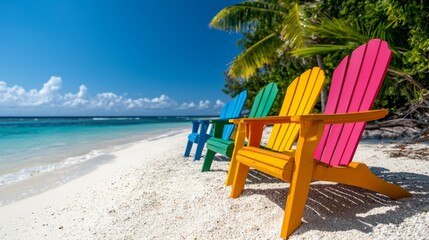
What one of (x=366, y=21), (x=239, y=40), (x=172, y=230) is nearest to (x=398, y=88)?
(x=366, y=21)

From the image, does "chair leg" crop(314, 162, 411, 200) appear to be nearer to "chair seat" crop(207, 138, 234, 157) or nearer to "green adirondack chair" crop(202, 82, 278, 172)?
"chair seat" crop(207, 138, 234, 157)

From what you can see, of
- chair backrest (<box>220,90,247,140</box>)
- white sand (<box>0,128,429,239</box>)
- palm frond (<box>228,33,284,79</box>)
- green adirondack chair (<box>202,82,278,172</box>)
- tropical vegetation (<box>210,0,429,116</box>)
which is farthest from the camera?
palm frond (<box>228,33,284,79</box>)

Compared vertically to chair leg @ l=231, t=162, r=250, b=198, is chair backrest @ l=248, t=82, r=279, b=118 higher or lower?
higher

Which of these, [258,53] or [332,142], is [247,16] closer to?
[258,53]

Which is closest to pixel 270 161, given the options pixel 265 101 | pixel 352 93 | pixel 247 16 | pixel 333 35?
pixel 352 93

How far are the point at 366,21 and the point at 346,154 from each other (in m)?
3.75

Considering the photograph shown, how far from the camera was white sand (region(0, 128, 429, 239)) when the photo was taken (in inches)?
64.0

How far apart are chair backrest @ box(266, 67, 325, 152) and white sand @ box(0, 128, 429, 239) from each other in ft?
1.30

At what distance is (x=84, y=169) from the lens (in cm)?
498

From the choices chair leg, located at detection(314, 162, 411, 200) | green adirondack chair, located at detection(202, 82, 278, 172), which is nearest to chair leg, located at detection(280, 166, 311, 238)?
chair leg, located at detection(314, 162, 411, 200)

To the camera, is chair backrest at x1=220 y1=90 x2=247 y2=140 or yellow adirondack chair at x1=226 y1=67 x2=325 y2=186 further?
chair backrest at x1=220 y1=90 x2=247 y2=140

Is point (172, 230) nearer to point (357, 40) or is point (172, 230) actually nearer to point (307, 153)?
point (307, 153)

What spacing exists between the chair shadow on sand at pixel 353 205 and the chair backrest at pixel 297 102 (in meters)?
0.46

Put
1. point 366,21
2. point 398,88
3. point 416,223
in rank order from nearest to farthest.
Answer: point 416,223 → point 366,21 → point 398,88
